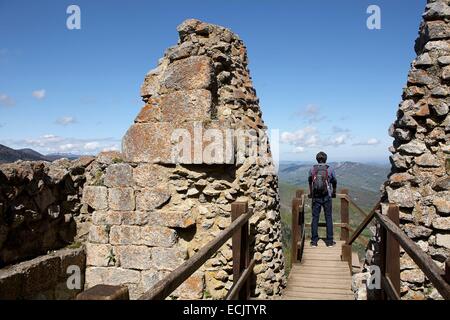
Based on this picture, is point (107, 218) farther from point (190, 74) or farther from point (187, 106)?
point (190, 74)

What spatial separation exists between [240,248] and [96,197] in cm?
249

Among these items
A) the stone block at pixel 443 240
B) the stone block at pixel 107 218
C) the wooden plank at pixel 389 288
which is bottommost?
the wooden plank at pixel 389 288

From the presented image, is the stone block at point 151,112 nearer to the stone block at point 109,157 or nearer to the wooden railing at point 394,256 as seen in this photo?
the stone block at point 109,157

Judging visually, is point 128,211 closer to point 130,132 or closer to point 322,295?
point 130,132

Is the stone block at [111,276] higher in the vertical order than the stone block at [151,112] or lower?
lower

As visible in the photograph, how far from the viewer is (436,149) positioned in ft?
15.1

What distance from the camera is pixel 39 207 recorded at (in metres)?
5.08

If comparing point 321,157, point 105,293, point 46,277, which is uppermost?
point 321,157

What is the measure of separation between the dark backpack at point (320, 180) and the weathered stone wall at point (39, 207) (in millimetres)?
4392

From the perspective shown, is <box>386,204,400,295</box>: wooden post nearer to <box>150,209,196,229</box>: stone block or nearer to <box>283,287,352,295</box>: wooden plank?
<box>150,209,196,229</box>: stone block

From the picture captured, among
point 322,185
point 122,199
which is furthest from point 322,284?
point 122,199

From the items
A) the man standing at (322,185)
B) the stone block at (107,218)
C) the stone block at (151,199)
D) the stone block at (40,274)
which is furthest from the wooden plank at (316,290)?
the stone block at (40,274)

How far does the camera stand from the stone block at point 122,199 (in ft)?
17.0
